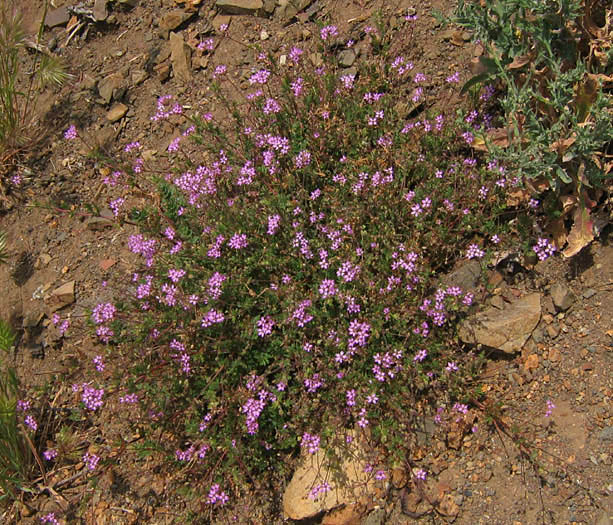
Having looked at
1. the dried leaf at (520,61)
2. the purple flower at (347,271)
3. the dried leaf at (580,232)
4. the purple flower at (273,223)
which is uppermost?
the dried leaf at (520,61)

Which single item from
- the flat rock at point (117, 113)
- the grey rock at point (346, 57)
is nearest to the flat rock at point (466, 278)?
Answer: the grey rock at point (346, 57)

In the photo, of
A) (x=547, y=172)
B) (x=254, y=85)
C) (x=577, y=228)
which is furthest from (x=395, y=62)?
(x=577, y=228)

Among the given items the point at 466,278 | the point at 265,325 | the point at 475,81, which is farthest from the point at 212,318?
the point at 475,81

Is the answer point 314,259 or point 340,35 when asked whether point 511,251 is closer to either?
point 314,259

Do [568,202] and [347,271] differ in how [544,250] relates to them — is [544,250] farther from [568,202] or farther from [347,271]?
[347,271]

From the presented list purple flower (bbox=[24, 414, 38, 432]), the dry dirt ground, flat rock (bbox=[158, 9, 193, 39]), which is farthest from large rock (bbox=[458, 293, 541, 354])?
flat rock (bbox=[158, 9, 193, 39])

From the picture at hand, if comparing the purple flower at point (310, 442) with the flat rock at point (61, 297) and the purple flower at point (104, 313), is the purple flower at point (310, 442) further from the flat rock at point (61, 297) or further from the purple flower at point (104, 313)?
the flat rock at point (61, 297)

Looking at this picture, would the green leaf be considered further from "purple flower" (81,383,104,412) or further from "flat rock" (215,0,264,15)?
"purple flower" (81,383,104,412)
